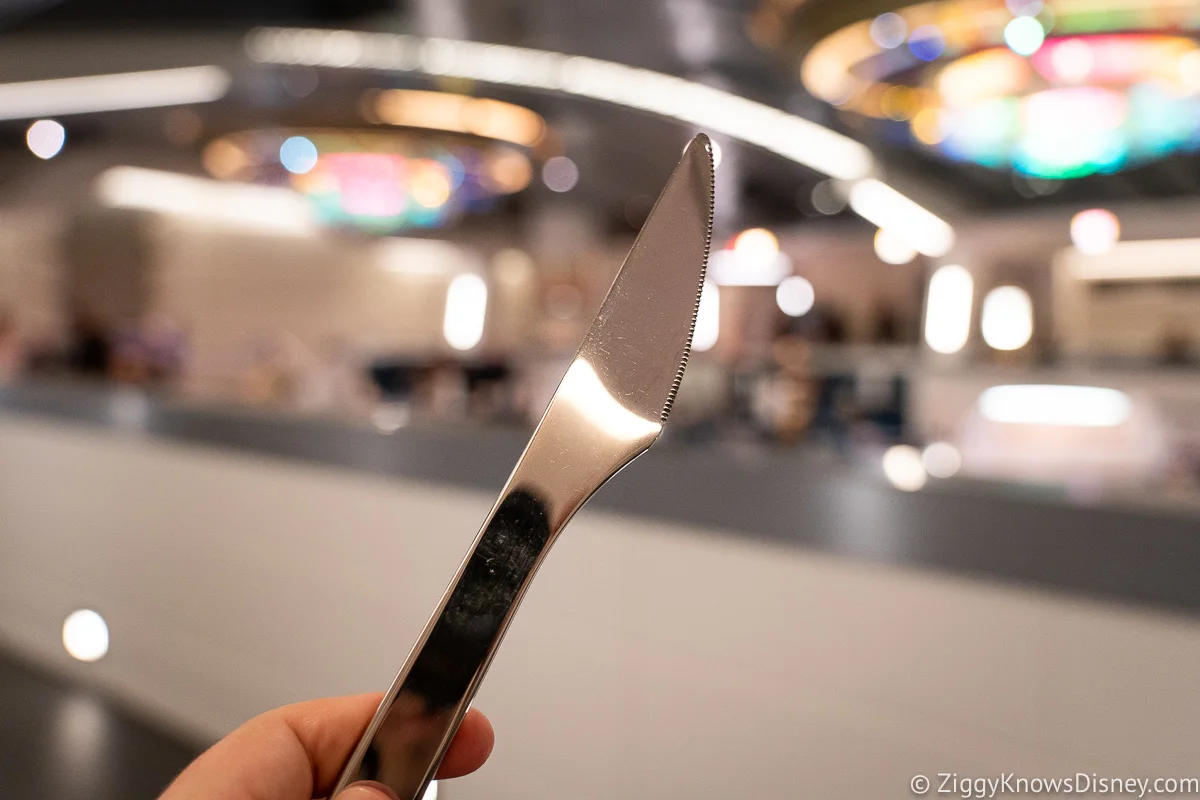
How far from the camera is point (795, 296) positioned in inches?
332

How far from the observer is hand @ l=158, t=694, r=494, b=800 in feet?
0.99

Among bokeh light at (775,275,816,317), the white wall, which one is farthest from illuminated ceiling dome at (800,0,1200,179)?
bokeh light at (775,275,816,317)

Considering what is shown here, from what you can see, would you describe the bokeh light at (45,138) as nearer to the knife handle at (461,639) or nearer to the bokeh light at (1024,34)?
the bokeh light at (1024,34)

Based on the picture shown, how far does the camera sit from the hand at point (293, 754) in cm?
30

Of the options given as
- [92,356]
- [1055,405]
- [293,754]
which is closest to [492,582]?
[293,754]

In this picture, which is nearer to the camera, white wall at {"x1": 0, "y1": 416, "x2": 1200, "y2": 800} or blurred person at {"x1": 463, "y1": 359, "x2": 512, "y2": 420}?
white wall at {"x1": 0, "y1": 416, "x2": 1200, "y2": 800}

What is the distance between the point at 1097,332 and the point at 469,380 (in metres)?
4.83

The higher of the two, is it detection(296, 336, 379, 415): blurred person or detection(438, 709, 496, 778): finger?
detection(296, 336, 379, 415): blurred person

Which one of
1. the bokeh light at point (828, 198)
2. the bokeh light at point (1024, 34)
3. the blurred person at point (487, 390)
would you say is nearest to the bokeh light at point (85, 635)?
the blurred person at point (487, 390)

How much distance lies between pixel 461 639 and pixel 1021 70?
11.2 ft

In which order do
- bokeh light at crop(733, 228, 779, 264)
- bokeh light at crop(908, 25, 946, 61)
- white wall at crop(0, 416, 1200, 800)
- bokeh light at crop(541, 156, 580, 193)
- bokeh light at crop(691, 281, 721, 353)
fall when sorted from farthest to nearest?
bokeh light at crop(691, 281, 721, 353) < bokeh light at crop(733, 228, 779, 264) < bokeh light at crop(541, 156, 580, 193) < bokeh light at crop(908, 25, 946, 61) < white wall at crop(0, 416, 1200, 800)

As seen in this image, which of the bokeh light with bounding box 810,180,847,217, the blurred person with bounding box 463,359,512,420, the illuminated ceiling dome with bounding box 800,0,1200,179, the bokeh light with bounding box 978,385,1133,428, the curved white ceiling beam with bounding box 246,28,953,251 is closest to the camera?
the illuminated ceiling dome with bounding box 800,0,1200,179

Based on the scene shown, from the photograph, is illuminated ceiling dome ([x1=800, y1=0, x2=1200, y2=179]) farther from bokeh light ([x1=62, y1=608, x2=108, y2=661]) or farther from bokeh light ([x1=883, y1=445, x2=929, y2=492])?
bokeh light ([x1=62, y1=608, x2=108, y2=661])

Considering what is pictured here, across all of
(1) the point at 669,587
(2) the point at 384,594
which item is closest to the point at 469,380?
(2) the point at 384,594
